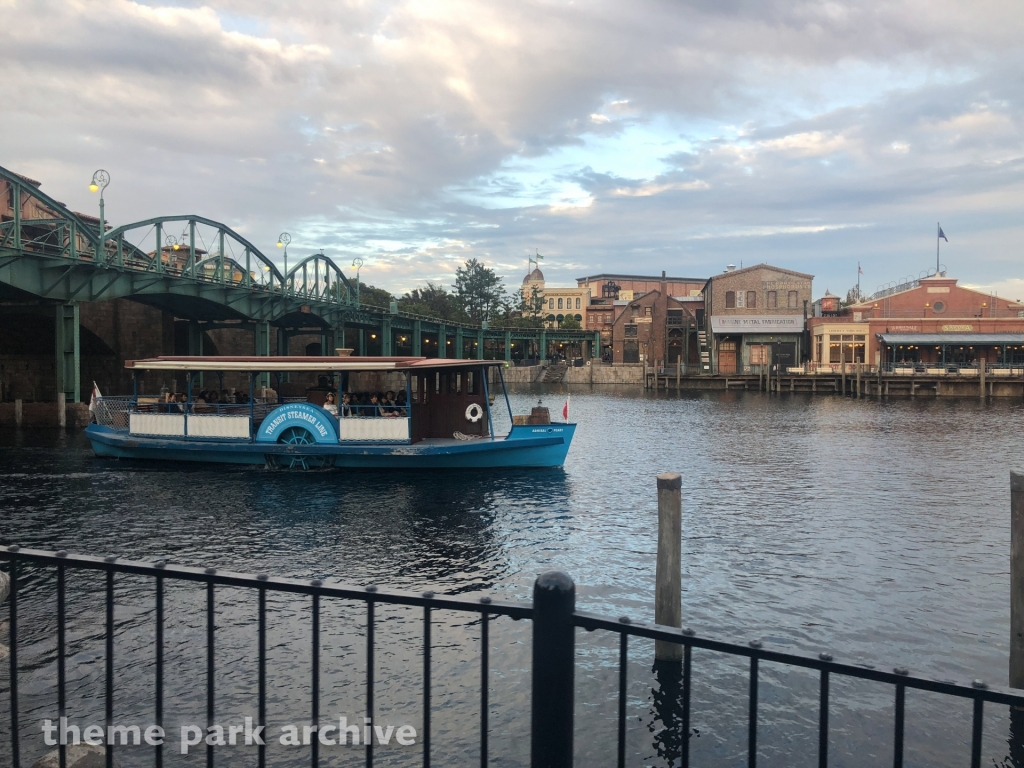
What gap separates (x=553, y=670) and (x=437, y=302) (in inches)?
5714

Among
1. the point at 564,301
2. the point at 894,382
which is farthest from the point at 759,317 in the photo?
the point at 564,301

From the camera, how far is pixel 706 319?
102562mm

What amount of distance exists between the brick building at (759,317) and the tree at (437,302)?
51711 mm

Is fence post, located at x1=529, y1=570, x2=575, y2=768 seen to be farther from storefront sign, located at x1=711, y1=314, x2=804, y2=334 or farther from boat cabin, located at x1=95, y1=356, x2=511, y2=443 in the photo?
storefront sign, located at x1=711, y1=314, x2=804, y2=334

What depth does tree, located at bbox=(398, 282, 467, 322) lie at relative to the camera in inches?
5497

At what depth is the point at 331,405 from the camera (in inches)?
1138

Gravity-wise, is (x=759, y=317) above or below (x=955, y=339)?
above

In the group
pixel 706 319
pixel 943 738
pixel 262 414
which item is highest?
pixel 706 319

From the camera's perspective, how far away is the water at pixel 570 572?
10.1 m

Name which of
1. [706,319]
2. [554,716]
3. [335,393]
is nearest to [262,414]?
[335,393]

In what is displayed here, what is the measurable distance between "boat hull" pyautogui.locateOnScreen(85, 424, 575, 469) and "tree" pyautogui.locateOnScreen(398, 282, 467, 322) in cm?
10028

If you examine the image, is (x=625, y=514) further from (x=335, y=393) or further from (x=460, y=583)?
(x=335, y=393)

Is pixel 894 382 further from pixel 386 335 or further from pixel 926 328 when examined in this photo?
pixel 386 335

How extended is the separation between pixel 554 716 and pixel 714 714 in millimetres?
7521
